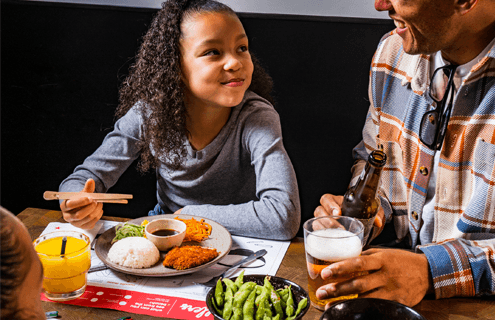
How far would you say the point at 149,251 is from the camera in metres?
1.13

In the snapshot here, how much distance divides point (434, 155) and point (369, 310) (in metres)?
0.79

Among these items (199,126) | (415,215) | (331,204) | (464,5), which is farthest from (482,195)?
(199,126)

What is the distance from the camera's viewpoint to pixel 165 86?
5.50 feet

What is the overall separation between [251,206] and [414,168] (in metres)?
0.57

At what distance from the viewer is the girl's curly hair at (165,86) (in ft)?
5.42

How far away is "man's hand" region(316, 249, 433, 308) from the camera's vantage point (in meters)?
0.91

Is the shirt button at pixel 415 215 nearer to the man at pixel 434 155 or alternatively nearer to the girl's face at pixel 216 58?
the man at pixel 434 155

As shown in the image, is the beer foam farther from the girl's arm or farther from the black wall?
the black wall

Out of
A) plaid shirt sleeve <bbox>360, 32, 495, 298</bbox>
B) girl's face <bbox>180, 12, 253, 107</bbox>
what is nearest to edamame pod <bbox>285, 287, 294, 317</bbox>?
plaid shirt sleeve <bbox>360, 32, 495, 298</bbox>

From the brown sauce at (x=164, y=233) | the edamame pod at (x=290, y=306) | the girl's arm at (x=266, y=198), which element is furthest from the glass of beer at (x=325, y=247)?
→ the brown sauce at (x=164, y=233)

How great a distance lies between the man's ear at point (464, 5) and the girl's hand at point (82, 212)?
1.17 metres

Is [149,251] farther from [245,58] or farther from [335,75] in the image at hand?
[335,75]

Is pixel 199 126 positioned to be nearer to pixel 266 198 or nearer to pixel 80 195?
pixel 266 198

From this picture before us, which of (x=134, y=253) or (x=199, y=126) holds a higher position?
(x=199, y=126)
